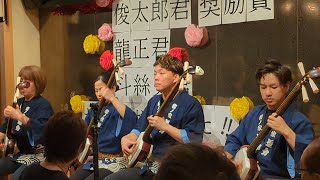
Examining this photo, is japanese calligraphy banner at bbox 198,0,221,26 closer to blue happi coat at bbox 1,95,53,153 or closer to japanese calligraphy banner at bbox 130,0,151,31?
japanese calligraphy banner at bbox 130,0,151,31

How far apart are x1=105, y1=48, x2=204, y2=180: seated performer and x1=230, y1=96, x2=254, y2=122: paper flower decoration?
0.27 meters

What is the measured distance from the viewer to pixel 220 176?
1082 mm

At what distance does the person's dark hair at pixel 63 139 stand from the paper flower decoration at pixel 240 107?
1.32 metres

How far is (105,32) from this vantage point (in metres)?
4.15

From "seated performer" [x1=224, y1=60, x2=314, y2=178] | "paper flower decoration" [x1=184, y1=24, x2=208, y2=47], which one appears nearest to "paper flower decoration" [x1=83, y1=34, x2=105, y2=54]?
"paper flower decoration" [x1=184, y1=24, x2=208, y2=47]

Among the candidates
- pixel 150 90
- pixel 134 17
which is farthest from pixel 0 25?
pixel 150 90

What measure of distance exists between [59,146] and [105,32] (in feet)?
6.86

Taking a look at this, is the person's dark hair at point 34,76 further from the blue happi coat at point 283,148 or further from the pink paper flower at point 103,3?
the blue happi coat at point 283,148

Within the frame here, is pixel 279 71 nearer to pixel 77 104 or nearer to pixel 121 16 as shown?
pixel 121 16

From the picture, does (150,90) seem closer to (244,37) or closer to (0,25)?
(244,37)

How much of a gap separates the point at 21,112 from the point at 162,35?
1.31m

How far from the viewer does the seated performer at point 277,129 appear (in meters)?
2.49

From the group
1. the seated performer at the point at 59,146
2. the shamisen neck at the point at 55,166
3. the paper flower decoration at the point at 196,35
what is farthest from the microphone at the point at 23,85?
the shamisen neck at the point at 55,166

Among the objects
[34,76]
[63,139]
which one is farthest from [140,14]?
[63,139]
